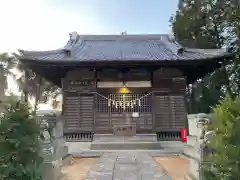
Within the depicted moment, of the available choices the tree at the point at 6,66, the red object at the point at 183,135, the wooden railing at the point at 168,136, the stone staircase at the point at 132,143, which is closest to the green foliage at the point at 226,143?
the stone staircase at the point at 132,143

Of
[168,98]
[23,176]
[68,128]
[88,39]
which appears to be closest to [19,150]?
[23,176]

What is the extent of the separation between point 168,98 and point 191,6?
12.9 m

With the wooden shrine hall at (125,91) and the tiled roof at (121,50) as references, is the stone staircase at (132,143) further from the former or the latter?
the tiled roof at (121,50)

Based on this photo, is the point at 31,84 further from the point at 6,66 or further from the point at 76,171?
the point at 76,171

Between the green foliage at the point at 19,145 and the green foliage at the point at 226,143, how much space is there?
8.24 feet

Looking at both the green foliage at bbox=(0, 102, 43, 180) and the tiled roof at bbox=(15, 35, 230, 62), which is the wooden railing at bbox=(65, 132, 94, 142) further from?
the green foliage at bbox=(0, 102, 43, 180)

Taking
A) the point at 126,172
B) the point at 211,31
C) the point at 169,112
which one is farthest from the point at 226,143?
the point at 211,31

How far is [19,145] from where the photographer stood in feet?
13.9

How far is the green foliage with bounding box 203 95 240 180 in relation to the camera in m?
3.72

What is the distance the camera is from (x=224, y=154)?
3793mm

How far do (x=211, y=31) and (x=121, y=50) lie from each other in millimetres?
11634

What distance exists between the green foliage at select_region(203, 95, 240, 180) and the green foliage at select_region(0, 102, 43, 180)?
2.51 meters

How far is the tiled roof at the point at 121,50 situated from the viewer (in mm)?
12789

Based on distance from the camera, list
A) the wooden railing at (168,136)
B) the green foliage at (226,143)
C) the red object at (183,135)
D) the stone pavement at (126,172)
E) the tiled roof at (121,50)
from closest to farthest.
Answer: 1. the green foliage at (226,143)
2. the stone pavement at (126,172)
3. the tiled roof at (121,50)
4. the red object at (183,135)
5. the wooden railing at (168,136)
